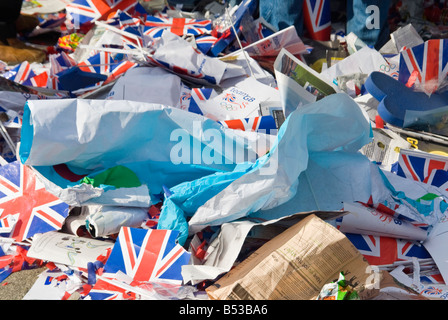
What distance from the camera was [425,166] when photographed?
2023mm

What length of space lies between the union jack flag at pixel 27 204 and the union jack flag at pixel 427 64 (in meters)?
1.65

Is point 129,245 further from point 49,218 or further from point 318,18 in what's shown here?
point 318,18

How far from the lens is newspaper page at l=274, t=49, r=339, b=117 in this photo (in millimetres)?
1904

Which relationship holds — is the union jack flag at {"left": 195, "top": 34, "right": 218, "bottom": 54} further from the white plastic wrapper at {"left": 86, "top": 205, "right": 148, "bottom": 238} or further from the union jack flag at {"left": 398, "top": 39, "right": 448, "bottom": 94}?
the white plastic wrapper at {"left": 86, "top": 205, "right": 148, "bottom": 238}

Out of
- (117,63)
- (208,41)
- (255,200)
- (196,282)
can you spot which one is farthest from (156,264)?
(208,41)

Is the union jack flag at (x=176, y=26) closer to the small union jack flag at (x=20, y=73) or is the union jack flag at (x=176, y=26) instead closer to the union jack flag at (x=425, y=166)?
the small union jack flag at (x=20, y=73)

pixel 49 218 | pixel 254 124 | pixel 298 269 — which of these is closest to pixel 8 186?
pixel 49 218

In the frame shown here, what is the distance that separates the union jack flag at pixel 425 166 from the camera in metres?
2.01

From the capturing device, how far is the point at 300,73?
1995mm

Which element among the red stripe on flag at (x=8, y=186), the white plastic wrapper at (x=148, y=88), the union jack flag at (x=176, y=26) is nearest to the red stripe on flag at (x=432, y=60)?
the white plastic wrapper at (x=148, y=88)

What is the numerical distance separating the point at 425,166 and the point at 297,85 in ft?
2.01

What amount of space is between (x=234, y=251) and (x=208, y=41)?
1798mm

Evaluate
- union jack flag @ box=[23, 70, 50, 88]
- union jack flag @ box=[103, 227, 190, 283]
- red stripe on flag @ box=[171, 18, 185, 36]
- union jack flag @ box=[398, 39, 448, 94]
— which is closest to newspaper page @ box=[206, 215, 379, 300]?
union jack flag @ box=[103, 227, 190, 283]
